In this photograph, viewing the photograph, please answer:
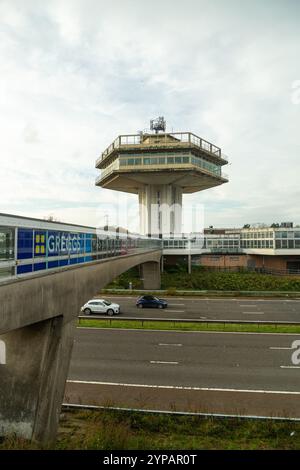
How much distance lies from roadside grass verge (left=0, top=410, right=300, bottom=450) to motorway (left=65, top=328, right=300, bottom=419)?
98 cm

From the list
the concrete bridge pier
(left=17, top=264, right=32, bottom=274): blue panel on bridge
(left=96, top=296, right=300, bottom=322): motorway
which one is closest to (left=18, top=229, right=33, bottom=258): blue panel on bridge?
(left=17, top=264, right=32, bottom=274): blue panel on bridge

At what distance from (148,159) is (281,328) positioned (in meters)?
32.4

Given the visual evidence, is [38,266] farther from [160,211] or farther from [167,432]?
[160,211]

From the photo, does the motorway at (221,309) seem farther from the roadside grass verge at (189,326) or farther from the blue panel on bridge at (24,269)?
the blue panel on bridge at (24,269)

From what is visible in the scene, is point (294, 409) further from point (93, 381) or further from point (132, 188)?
point (132, 188)

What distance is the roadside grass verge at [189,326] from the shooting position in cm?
2270

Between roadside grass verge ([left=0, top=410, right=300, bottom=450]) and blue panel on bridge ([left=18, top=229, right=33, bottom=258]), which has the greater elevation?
blue panel on bridge ([left=18, top=229, right=33, bottom=258])

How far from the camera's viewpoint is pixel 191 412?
462 inches

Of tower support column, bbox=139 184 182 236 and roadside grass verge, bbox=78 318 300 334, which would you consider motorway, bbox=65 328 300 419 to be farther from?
tower support column, bbox=139 184 182 236

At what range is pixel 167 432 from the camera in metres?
10.4

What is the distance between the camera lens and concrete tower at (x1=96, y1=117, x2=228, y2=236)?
1917 inches

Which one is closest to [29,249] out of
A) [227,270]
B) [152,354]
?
[152,354]

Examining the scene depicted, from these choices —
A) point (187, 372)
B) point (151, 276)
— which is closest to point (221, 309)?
point (151, 276)

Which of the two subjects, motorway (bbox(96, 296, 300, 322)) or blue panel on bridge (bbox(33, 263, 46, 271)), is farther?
motorway (bbox(96, 296, 300, 322))
